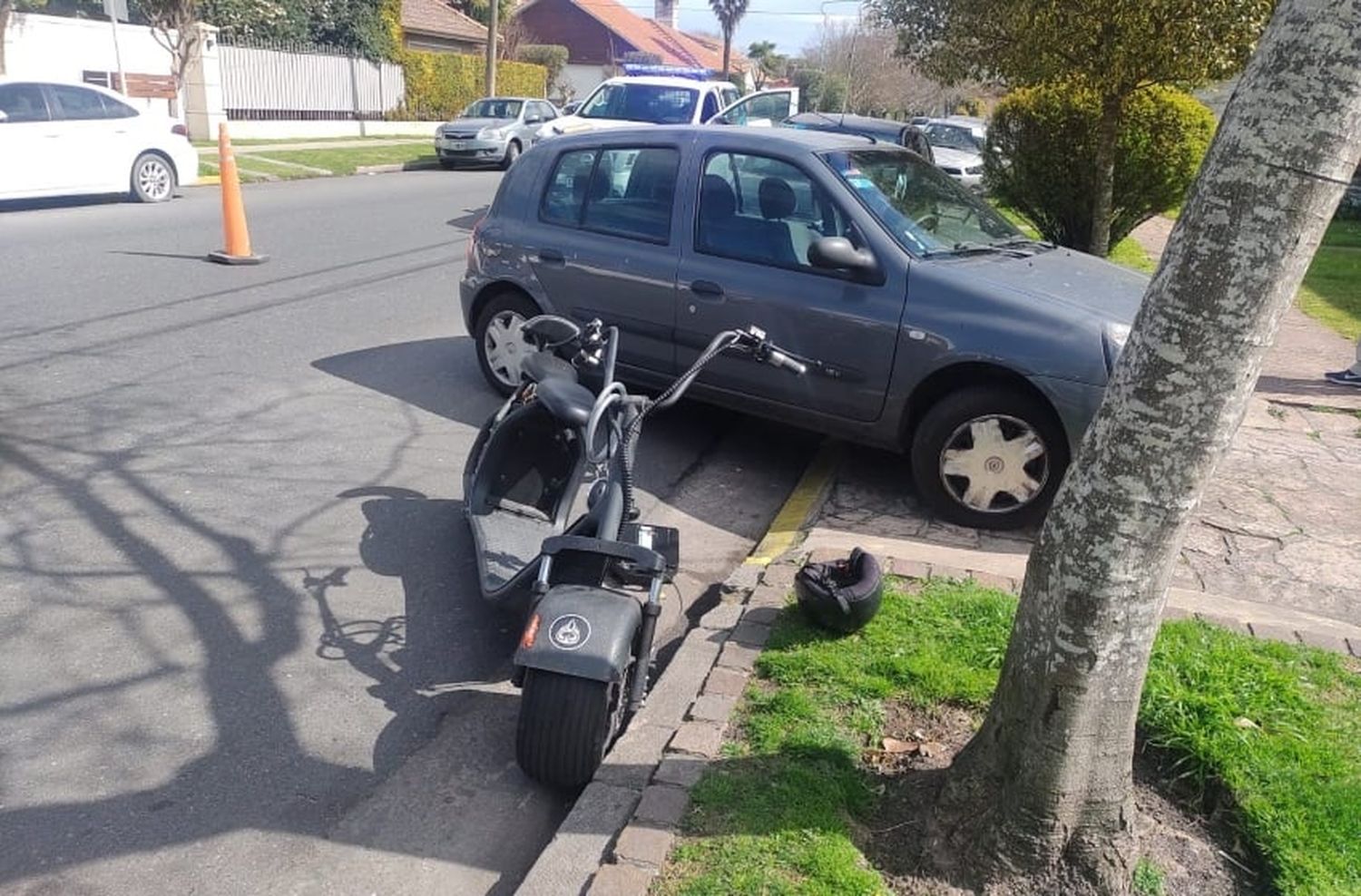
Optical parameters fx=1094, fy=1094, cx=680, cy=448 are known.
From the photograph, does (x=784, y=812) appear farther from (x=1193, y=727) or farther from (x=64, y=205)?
(x=64, y=205)

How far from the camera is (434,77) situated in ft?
114

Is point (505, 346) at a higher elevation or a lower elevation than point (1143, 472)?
lower

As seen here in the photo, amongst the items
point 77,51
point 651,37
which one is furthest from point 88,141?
point 651,37

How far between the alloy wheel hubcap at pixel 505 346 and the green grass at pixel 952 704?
3.37 meters

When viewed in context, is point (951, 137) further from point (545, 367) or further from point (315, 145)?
point (545, 367)

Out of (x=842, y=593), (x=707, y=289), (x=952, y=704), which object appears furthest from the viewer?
(x=707, y=289)

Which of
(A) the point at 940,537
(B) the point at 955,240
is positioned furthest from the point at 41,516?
(B) the point at 955,240

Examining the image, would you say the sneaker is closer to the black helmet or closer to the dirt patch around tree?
the black helmet

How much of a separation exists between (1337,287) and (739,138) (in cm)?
1081

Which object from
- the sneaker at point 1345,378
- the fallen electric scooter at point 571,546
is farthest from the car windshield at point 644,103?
the fallen electric scooter at point 571,546

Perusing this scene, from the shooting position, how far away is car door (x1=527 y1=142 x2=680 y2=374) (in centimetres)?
611

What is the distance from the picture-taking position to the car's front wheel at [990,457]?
16.6 ft

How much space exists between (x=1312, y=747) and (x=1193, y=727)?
342 millimetres

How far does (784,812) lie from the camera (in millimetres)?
2963
